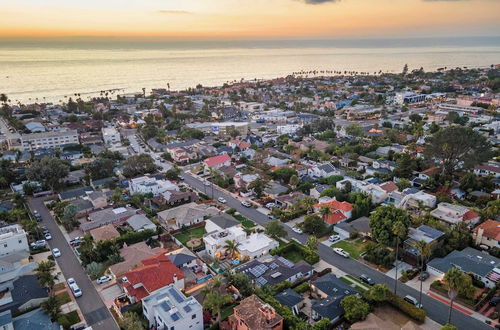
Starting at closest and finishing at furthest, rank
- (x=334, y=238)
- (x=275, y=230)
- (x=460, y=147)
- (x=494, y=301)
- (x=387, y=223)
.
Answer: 1. (x=494, y=301)
2. (x=387, y=223)
3. (x=275, y=230)
4. (x=334, y=238)
5. (x=460, y=147)

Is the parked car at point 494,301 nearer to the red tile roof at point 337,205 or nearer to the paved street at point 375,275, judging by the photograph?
the paved street at point 375,275

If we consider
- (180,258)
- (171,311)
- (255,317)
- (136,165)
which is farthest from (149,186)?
(255,317)

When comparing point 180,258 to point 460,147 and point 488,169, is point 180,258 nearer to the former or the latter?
point 460,147

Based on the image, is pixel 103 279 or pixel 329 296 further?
pixel 103 279

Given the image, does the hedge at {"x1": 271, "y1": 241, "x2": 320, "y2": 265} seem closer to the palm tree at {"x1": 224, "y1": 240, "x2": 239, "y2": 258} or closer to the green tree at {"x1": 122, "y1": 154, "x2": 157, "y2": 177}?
the palm tree at {"x1": 224, "y1": 240, "x2": 239, "y2": 258}

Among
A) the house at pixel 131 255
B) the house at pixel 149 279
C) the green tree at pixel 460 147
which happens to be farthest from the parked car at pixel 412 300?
the green tree at pixel 460 147

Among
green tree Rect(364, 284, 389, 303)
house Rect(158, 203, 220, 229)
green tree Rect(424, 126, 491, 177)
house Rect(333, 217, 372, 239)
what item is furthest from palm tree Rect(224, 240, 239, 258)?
green tree Rect(424, 126, 491, 177)
